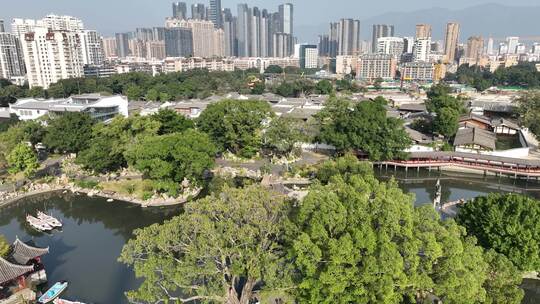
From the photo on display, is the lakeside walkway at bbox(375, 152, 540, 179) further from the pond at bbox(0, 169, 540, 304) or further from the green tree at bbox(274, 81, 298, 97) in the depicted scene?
the green tree at bbox(274, 81, 298, 97)

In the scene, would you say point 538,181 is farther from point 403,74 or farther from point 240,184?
point 403,74

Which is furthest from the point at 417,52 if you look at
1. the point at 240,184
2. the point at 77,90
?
the point at 240,184

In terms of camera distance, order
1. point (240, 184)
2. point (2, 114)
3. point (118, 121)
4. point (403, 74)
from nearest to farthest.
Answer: point (240, 184), point (118, 121), point (2, 114), point (403, 74)

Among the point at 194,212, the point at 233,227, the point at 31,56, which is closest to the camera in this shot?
the point at 233,227

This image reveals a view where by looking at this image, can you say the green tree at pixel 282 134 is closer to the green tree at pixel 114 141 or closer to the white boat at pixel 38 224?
the green tree at pixel 114 141

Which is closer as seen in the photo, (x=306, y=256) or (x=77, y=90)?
(x=306, y=256)

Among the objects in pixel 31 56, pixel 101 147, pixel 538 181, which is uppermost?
pixel 31 56

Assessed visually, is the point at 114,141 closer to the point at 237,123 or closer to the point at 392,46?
the point at 237,123

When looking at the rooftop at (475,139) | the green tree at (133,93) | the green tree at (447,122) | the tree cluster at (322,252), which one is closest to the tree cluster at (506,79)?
the green tree at (447,122)
